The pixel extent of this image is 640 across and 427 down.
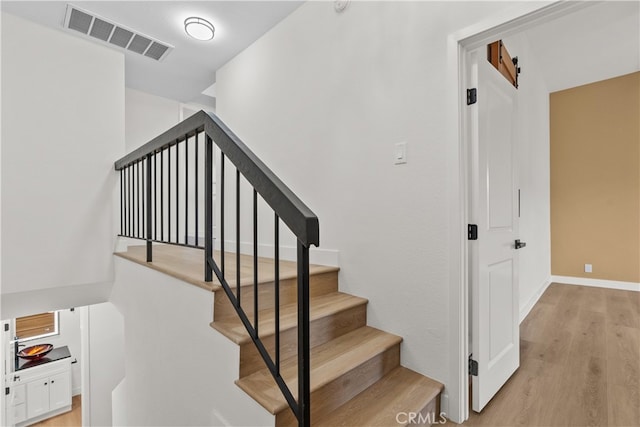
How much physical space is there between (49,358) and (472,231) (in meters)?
6.98

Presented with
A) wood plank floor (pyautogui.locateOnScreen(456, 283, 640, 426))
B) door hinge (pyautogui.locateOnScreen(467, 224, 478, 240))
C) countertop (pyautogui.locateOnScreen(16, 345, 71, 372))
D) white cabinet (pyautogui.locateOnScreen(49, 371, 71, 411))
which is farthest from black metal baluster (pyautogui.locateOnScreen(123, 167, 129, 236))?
white cabinet (pyautogui.locateOnScreen(49, 371, 71, 411))

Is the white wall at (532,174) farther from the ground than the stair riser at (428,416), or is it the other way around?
the white wall at (532,174)

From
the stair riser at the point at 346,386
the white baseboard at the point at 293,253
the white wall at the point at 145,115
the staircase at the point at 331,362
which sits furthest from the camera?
the white wall at the point at 145,115

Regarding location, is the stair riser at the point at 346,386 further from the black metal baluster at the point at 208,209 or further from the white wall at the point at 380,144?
the black metal baluster at the point at 208,209

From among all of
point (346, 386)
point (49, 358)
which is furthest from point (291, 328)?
point (49, 358)

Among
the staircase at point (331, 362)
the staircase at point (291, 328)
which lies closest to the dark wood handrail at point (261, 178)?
the staircase at point (291, 328)

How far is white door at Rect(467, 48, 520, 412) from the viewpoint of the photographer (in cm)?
171

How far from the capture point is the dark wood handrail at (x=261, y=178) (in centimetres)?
90

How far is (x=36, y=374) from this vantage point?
5031 mm

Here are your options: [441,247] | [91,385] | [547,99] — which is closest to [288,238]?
[441,247]

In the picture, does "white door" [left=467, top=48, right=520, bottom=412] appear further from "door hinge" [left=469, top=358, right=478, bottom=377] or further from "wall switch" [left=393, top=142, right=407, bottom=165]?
"wall switch" [left=393, top=142, right=407, bottom=165]

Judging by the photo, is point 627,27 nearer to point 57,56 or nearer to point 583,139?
point 583,139

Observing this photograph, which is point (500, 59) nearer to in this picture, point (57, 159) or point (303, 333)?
point (303, 333)

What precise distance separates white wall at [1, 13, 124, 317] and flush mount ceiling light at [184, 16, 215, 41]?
0.71 metres
